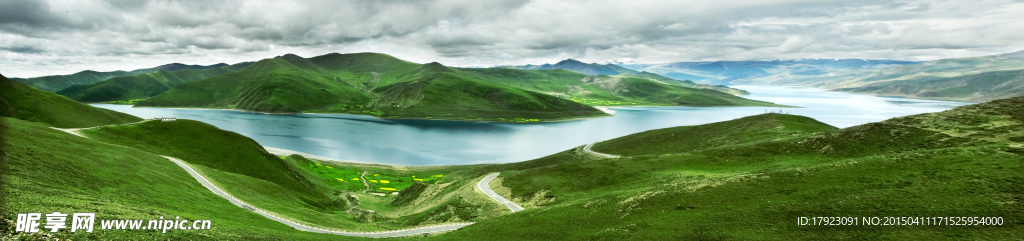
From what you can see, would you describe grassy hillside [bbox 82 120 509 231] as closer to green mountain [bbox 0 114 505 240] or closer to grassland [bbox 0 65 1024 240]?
green mountain [bbox 0 114 505 240]

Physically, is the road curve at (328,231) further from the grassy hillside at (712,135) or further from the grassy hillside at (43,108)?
the grassy hillside at (43,108)

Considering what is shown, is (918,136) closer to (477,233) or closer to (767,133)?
(767,133)

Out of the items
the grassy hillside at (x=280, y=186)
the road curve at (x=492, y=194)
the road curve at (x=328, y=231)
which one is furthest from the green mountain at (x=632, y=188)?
the road curve at (x=328, y=231)

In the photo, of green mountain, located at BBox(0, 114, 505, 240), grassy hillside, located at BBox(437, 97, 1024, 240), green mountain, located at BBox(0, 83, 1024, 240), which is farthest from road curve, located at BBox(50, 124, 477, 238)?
grassy hillside, located at BBox(437, 97, 1024, 240)

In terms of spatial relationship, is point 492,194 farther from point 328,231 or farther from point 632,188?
point 328,231

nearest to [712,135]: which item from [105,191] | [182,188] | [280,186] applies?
[280,186]

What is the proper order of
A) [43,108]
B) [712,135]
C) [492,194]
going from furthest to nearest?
[712,135] → [43,108] → [492,194]
